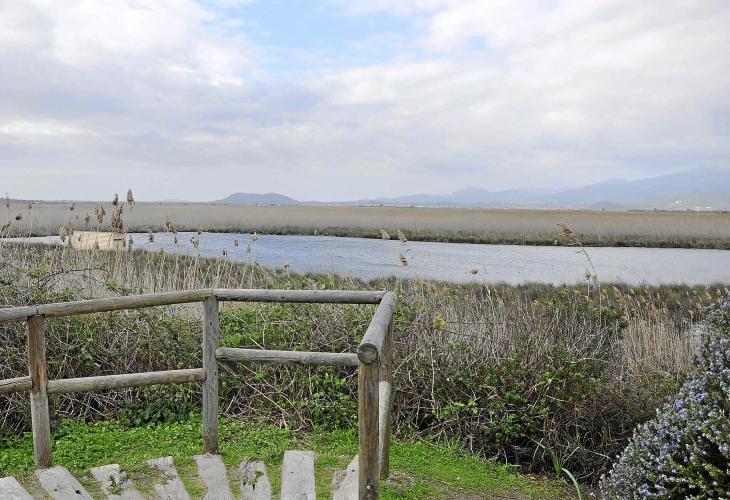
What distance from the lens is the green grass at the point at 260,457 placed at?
4441 mm

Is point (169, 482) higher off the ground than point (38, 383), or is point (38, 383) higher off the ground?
point (38, 383)

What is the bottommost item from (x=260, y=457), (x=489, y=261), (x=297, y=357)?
(x=260, y=457)

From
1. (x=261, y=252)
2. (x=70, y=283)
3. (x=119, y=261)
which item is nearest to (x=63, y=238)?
(x=119, y=261)

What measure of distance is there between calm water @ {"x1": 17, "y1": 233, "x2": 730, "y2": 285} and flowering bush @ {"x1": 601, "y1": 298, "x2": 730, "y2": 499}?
11502 millimetres

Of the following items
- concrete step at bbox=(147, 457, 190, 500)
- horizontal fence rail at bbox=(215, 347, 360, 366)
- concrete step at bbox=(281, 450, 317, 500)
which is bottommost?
concrete step at bbox=(281, 450, 317, 500)

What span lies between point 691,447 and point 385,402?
5.81ft

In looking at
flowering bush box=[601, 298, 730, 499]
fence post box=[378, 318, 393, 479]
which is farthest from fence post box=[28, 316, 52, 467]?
flowering bush box=[601, 298, 730, 499]

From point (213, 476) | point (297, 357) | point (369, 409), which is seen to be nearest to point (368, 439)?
point (369, 409)

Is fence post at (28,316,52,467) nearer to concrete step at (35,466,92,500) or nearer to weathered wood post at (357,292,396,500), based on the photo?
concrete step at (35,466,92,500)

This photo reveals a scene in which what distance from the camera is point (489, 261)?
78.1 feet

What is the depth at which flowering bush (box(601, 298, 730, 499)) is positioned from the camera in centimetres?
278

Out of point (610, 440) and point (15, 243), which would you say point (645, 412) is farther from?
point (15, 243)

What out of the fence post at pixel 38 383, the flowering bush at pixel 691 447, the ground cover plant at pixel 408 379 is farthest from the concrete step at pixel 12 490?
the flowering bush at pixel 691 447

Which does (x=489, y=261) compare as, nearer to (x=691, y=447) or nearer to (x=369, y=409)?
(x=691, y=447)
